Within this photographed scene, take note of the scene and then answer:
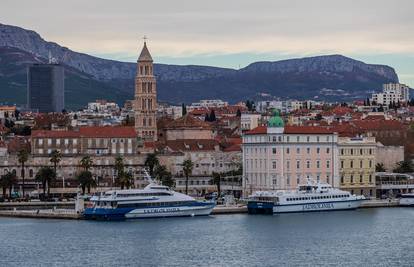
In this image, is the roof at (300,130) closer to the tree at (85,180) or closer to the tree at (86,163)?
the tree at (85,180)

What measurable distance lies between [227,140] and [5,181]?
34.7 metres

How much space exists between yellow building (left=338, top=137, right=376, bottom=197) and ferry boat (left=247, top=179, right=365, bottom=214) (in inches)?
298

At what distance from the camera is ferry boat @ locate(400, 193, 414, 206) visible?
98.1m

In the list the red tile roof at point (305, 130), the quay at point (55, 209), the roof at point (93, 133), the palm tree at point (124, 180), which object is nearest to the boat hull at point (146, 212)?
the quay at point (55, 209)

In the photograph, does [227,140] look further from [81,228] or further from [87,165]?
[81,228]

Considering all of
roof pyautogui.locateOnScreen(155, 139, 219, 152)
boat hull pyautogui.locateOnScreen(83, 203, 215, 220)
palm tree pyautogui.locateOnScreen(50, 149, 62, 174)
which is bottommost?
boat hull pyautogui.locateOnScreen(83, 203, 215, 220)

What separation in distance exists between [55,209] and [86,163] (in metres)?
14.8

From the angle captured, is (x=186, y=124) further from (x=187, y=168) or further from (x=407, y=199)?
(x=407, y=199)

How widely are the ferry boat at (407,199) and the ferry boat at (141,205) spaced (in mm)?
17465

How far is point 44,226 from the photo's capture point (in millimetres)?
80938

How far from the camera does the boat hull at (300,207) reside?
90.2 m

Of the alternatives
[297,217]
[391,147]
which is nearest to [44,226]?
[297,217]

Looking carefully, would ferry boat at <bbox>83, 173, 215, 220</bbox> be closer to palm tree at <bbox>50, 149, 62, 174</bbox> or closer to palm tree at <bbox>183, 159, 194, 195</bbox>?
palm tree at <bbox>183, 159, 194, 195</bbox>

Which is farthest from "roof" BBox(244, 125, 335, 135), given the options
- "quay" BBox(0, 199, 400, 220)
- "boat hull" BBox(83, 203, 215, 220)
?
"boat hull" BBox(83, 203, 215, 220)
